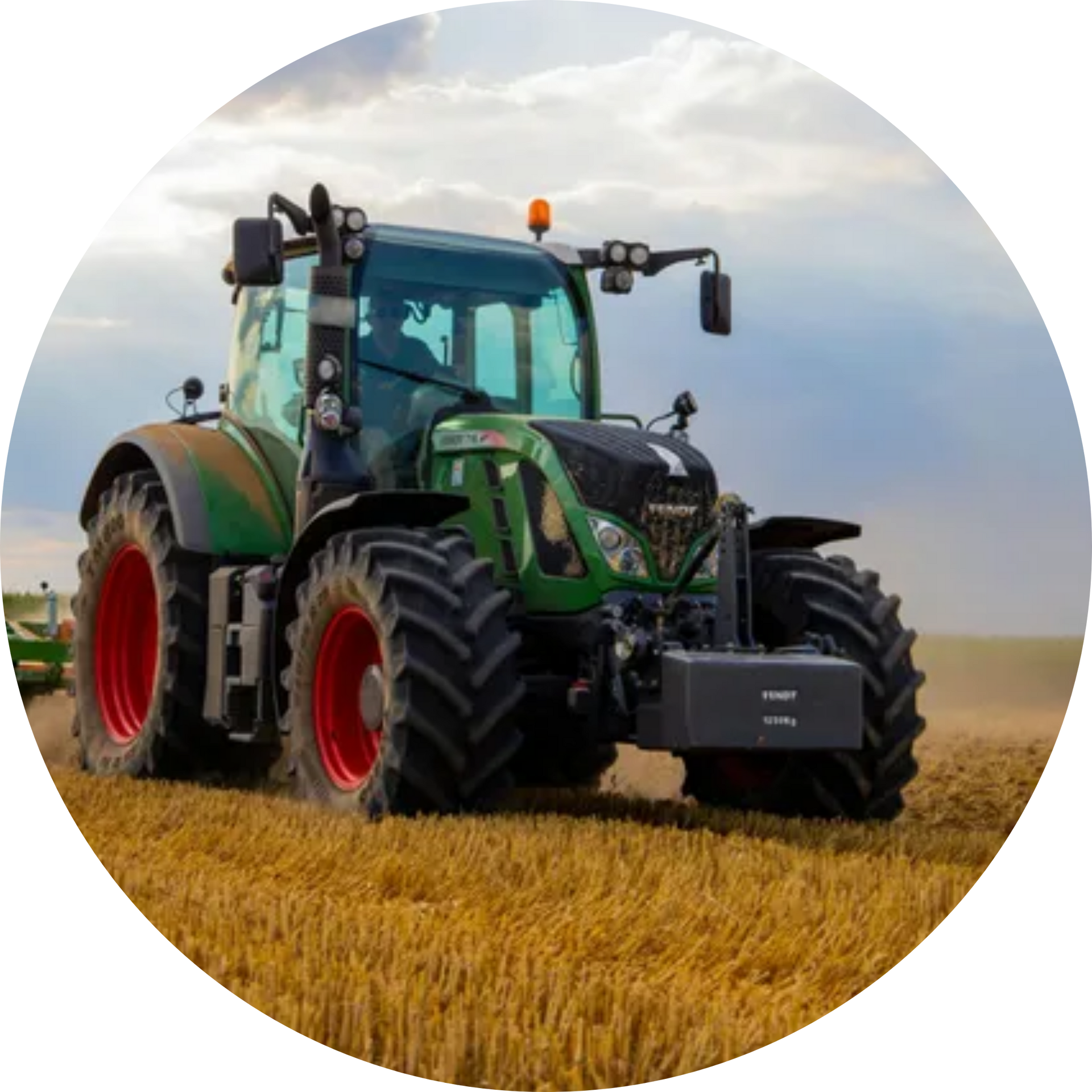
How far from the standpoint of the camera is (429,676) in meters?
8.77

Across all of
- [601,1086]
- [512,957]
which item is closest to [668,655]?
[512,957]

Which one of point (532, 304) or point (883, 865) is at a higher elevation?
point (532, 304)

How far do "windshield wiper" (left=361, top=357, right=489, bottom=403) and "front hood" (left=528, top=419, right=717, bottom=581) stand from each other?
0.48 metres

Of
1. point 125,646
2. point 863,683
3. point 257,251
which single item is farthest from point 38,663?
point 863,683

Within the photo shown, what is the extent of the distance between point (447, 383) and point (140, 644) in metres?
3.03

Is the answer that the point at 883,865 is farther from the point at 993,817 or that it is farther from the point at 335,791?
the point at 993,817

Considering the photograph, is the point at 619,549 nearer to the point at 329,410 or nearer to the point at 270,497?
the point at 329,410

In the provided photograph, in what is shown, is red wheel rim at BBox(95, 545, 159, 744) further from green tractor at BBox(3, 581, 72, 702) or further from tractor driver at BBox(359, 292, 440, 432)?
tractor driver at BBox(359, 292, 440, 432)

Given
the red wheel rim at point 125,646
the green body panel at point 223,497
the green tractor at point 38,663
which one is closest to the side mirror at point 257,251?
the green body panel at point 223,497

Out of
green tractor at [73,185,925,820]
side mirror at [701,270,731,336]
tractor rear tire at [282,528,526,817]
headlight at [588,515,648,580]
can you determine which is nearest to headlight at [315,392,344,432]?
green tractor at [73,185,925,820]

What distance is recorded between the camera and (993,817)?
11.9m

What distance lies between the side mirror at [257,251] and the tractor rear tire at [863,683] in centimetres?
283

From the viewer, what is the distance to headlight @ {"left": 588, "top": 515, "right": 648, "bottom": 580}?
384 inches

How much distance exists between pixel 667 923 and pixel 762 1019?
123cm
